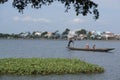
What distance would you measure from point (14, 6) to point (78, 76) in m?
12.7

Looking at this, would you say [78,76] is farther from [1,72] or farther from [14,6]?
[14,6]

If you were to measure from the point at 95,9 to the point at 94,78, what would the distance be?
502 inches

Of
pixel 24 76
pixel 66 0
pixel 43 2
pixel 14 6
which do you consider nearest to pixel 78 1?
pixel 66 0

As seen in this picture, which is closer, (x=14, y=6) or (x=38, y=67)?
(x=14, y=6)

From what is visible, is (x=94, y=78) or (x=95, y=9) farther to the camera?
(x=94, y=78)

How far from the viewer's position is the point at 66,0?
11203 mm

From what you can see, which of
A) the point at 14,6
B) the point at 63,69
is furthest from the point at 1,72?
the point at 14,6

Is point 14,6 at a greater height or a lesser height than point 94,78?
greater

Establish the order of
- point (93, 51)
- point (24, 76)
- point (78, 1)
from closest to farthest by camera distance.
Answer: point (78, 1) → point (24, 76) → point (93, 51)

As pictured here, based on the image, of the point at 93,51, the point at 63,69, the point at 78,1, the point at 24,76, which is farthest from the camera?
the point at 93,51

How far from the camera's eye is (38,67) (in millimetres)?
23625

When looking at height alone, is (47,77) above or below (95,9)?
below

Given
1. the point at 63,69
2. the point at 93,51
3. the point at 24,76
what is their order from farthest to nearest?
the point at 93,51
the point at 63,69
the point at 24,76

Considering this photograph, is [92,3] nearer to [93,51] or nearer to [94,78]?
[94,78]
